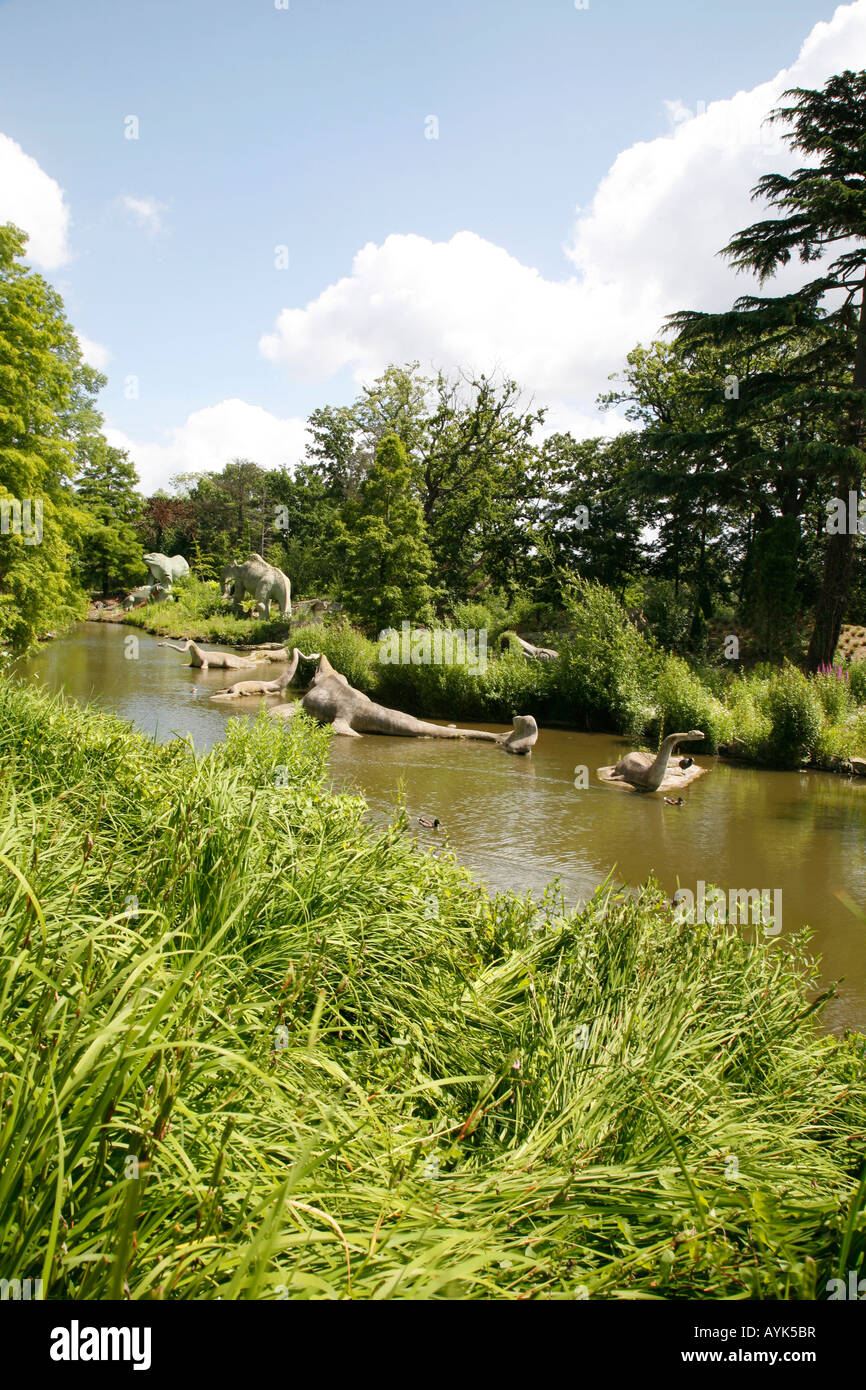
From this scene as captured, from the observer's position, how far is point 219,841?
352cm

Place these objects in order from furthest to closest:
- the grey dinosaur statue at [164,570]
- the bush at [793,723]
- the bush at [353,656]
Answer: the grey dinosaur statue at [164,570]
the bush at [353,656]
the bush at [793,723]

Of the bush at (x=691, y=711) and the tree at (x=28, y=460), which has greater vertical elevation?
the tree at (x=28, y=460)

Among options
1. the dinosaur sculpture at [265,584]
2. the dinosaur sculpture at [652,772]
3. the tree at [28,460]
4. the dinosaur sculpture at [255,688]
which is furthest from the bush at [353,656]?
the dinosaur sculpture at [265,584]

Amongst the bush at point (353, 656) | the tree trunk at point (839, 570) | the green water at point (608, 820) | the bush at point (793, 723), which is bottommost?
the green water at point (608, 820)

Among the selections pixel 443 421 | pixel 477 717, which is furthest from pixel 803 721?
pixel 443 421

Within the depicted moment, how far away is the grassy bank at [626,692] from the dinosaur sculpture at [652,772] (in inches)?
98.0

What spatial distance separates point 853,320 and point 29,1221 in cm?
2512

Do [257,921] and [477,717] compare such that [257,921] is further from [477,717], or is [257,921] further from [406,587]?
[406,587]

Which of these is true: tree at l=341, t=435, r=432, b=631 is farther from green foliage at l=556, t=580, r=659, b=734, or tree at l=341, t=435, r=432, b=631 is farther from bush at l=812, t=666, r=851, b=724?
bush at l=812, t=666, r=851, b=724

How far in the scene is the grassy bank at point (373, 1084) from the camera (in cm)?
162

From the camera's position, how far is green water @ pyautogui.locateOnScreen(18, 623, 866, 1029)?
6.77 meters

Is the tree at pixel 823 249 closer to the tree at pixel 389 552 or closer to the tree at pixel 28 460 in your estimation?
the tree at pixel 389 552

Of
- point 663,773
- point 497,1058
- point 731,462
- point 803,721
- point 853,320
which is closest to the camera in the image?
point 497,1058

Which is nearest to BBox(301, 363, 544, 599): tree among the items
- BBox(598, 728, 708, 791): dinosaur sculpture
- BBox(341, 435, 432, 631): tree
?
BBox(341, 435, 432, 631): tree
